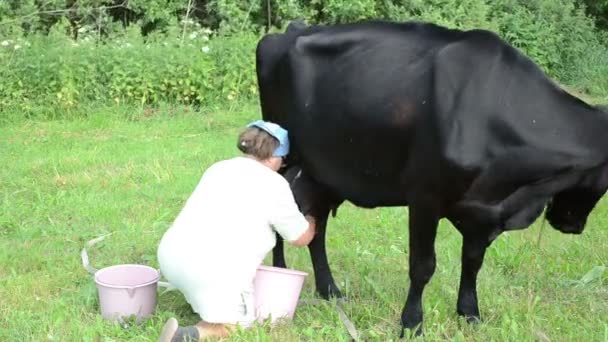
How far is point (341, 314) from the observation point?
464cm

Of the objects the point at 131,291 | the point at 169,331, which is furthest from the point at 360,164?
the point at 131,291

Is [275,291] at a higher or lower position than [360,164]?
lower

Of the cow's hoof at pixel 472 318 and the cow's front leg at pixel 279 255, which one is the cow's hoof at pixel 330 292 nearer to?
the cow's front leg at pixel 279 255

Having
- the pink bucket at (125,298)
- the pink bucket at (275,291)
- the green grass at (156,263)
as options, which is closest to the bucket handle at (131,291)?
the pink bucket at (125,298)

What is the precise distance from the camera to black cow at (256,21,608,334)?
13.0 ft

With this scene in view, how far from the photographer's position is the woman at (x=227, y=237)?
169 inches

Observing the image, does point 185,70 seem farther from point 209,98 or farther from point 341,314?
point 341,314

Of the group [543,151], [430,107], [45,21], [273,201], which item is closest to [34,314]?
[273,201]

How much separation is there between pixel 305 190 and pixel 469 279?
3.37ft

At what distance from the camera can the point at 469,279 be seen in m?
4.63

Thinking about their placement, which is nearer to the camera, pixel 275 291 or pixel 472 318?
pixel 275 291

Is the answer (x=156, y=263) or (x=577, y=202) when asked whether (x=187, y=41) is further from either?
(x=577, y=202)

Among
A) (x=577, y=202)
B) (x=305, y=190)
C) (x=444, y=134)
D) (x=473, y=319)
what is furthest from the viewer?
(x=305, y=190)

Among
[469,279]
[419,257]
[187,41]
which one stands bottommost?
[187,41]
